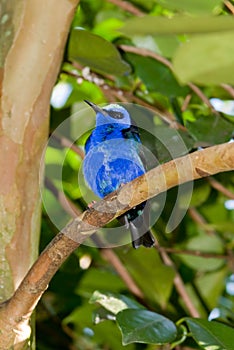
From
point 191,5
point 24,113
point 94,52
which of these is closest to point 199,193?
point 94,52

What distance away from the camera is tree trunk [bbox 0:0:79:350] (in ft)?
4.64

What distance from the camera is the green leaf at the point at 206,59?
0.48 metres

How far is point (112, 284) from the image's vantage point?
7.89ft

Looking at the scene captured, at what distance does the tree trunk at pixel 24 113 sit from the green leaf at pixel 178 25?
0.97 m

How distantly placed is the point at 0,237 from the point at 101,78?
4.06ft

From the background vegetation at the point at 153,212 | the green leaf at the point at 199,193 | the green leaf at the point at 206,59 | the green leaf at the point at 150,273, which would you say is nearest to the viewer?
the green leaf at the point at 206,59

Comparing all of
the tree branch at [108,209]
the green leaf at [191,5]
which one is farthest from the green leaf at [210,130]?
the green leaf at [191,5]

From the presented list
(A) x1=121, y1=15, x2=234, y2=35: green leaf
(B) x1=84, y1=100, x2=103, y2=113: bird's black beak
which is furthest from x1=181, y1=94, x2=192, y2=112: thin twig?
(A) x1=121, y1=15, x2=234, y2=35: green leaf

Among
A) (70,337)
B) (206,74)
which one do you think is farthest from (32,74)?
(70,337)

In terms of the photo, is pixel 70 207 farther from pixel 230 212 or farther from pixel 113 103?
pixel 230 212

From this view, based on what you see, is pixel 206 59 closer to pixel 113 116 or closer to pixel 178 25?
pixel 178 25

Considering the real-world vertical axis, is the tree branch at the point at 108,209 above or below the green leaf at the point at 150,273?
above

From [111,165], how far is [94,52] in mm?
404

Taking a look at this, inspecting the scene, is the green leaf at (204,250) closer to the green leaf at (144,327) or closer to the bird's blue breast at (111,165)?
the bird's blue breast at (111,165)
